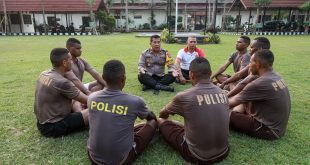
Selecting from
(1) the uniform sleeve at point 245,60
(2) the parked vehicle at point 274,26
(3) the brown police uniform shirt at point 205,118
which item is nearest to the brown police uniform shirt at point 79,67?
(3) the brown police uniform shirt at point 205,118

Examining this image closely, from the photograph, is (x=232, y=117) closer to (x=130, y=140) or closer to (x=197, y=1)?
(x=130, y=140)

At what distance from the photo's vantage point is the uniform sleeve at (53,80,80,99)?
3.27 metres

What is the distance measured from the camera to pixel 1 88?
6.20m

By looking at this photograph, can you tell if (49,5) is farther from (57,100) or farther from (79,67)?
(57,100)

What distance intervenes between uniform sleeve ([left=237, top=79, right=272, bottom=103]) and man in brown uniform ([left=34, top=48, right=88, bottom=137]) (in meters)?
2.10

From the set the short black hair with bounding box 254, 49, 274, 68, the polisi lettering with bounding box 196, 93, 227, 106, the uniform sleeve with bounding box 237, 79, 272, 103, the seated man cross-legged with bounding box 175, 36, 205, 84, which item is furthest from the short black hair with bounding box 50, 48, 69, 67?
the seated man cross-legged with bounding box 175, 36, 205, 84

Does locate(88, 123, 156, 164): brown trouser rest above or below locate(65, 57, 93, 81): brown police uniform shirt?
below

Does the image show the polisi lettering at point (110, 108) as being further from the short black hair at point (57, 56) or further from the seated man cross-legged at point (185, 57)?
the seated man cross-legged at point (185, 57)

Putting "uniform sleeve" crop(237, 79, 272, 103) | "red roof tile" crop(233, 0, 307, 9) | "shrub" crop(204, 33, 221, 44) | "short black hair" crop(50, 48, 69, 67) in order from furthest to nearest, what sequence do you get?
"red roof tile" crop(233, 0, 307, 9) < "shrub" crop(204, 33, 221, 44) < "short black hair" crop(50, 48, 69, 67) < "uniform sleeve" crop(237, 79, 272, 103)

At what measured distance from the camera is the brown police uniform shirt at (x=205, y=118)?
266 cm

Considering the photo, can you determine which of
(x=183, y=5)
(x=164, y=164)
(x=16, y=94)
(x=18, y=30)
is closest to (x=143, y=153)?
(x=164, y=164)

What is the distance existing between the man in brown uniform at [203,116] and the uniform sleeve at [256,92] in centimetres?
65

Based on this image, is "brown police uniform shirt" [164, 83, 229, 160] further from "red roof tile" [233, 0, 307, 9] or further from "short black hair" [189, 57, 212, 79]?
"red roof tile" [233, 0, 307, 9]

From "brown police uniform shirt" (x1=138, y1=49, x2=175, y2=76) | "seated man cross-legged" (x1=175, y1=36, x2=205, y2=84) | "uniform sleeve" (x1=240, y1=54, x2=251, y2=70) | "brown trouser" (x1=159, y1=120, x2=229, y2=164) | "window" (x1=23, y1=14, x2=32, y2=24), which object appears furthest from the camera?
"window" (x1=23, y1=14, x2=32, y2=24)
